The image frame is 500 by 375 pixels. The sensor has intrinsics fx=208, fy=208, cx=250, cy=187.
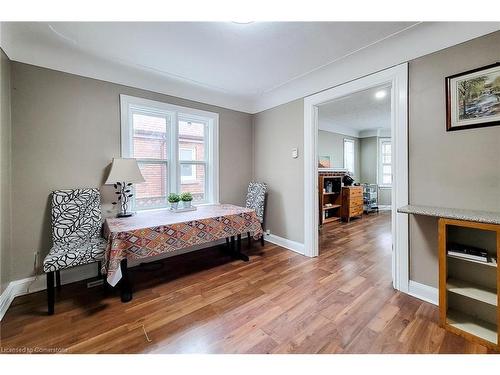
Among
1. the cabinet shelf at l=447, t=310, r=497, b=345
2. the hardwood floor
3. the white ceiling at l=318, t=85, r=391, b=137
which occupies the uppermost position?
the white ceiling at l=318, t=85, r=391, b=137

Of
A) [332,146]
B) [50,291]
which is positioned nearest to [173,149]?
[50,291]

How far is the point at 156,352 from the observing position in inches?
53.6

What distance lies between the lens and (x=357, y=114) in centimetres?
500

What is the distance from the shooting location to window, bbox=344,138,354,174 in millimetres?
6418

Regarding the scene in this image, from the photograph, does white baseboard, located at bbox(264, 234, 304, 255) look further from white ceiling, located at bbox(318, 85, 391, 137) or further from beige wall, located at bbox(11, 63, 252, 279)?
beige wall, located at bbox(11, 63, 252, 279)

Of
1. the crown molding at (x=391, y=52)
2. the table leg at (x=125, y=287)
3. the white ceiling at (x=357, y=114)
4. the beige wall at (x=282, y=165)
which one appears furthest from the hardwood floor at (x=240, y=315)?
the white ceiling at (x=357, y=114)

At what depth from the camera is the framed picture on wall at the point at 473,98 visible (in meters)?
1.57

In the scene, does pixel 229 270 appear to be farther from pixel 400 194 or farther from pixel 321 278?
pixel 400 194

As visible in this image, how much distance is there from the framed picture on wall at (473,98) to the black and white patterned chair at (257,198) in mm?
2361

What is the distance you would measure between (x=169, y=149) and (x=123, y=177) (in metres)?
0.87

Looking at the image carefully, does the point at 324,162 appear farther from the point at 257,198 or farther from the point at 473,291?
the point at 473,291

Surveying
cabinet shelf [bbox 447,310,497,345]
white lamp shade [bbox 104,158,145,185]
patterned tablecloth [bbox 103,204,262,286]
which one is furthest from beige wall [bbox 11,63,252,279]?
cabinet shelf [bbox 447,310,497,345]

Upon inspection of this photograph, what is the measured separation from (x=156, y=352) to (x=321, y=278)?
175 centimetres

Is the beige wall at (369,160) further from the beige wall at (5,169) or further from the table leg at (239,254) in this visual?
the beige wall at (5,169)
